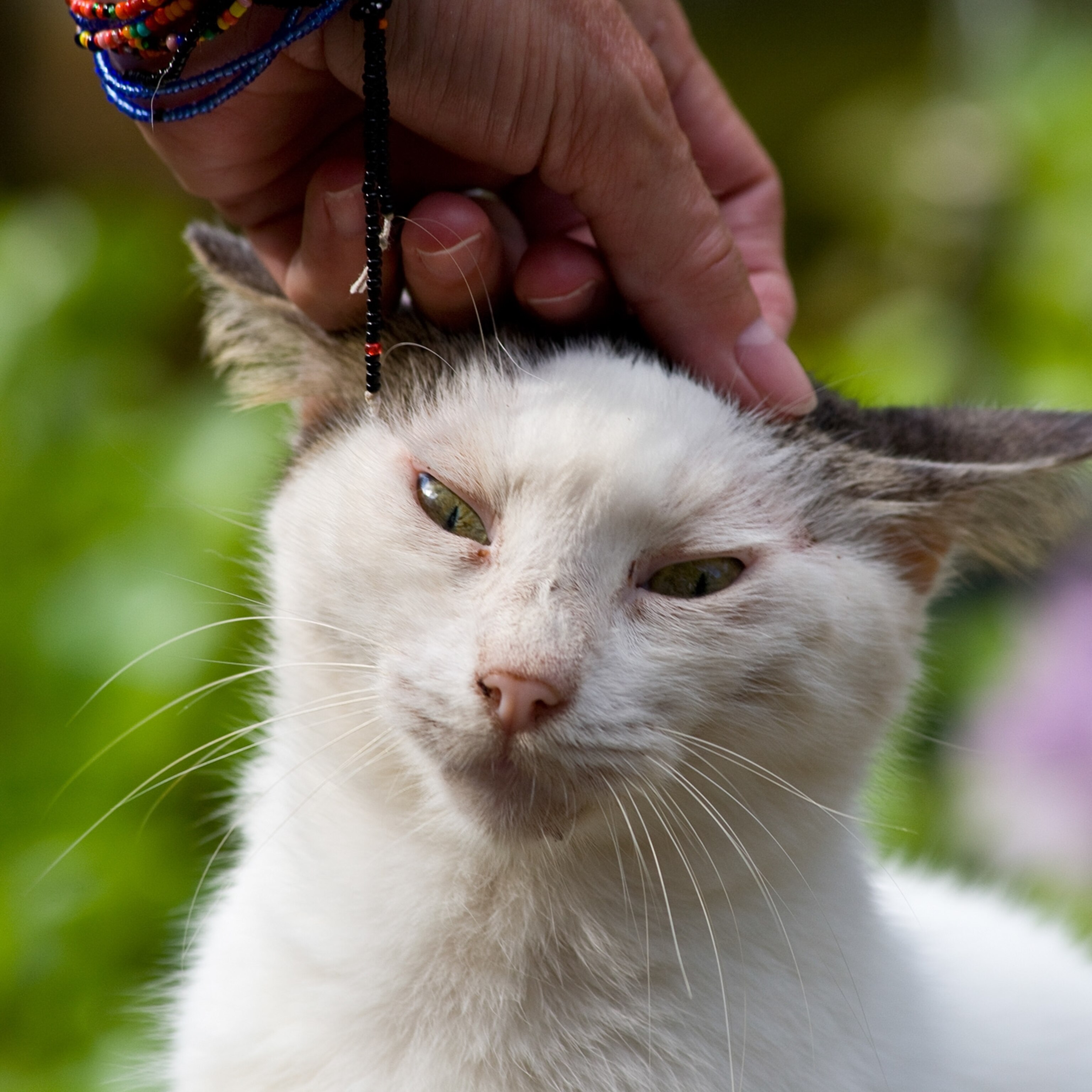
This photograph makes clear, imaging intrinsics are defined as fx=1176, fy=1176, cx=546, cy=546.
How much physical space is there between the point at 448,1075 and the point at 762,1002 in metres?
0.33

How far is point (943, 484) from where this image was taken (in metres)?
1.33

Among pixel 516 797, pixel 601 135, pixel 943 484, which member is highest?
pixel 601 135

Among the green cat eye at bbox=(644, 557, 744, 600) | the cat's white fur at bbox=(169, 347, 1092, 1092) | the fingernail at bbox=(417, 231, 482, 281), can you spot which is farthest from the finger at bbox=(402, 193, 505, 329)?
the green cat eye at bbox=(644, 557, 744, 600)

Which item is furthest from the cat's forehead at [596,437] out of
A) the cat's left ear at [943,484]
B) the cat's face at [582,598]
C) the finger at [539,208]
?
the finger at [539,208]

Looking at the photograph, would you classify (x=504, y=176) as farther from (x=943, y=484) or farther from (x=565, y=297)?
(x=943, y=484)

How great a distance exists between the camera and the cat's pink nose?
3.38ft

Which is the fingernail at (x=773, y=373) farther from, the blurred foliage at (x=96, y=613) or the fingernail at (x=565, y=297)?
the blurred foliage at (x=96, y=613)

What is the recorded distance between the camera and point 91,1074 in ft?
6.41

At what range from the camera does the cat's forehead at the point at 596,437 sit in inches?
45.4

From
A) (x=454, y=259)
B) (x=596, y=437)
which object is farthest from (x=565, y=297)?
(x=596, y=437)

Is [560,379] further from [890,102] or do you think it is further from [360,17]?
[890,102]

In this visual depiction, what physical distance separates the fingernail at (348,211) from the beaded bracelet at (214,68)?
4 cm

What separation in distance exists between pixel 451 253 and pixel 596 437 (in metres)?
0.29

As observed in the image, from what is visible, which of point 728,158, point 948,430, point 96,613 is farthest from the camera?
point 96,613
